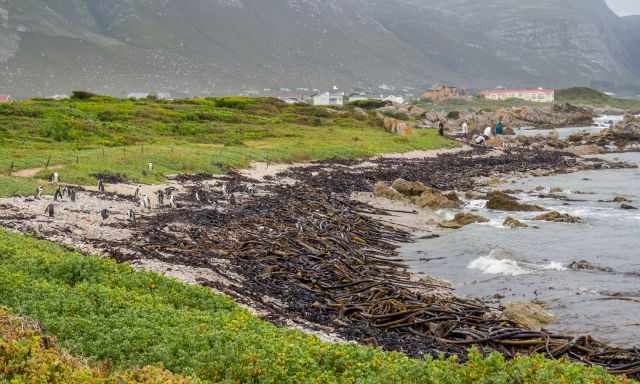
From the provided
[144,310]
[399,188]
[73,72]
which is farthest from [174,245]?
[73,72]

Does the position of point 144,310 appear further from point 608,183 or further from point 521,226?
point 608,183

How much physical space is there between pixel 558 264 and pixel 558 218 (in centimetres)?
803

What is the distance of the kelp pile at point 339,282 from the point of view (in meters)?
13.4

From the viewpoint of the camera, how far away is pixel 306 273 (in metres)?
17.4

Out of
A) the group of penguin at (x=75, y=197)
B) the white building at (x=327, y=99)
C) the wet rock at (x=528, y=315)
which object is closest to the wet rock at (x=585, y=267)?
the wet rock at (x=528, y=315)

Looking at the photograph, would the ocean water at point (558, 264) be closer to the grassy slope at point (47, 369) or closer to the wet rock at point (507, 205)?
the wet rock at point (507, 205)

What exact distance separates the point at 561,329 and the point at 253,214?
1251 centimetres

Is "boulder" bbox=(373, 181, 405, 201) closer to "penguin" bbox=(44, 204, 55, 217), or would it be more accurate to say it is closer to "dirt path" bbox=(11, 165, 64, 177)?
"dirt path" bbox=(11, 165, 64, 177)


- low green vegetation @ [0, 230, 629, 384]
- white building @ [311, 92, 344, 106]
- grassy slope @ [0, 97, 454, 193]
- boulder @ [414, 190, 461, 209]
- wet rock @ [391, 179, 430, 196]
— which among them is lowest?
boulder @ [414, 190, 461, 209]

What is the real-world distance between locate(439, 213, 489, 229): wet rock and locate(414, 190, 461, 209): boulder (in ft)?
12.4

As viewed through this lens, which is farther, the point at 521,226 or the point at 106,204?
the point at 521,226

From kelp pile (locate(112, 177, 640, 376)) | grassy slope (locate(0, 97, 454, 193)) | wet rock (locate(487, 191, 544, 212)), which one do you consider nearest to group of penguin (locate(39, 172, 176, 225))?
kelp pile (locate(112, 177, 640, 376))

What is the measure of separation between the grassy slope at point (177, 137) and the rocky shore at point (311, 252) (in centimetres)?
414

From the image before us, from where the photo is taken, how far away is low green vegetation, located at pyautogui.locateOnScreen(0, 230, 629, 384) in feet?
26.8
